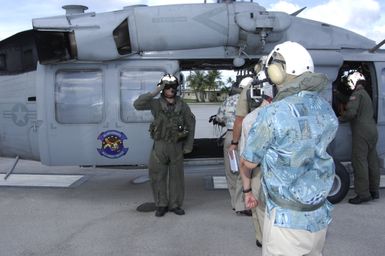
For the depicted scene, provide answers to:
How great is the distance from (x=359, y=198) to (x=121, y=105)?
3.53m

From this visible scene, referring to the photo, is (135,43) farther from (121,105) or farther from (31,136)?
(31,136)

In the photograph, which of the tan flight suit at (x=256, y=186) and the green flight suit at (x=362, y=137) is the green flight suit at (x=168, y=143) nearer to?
the tan flight suit at (x=256, y=186)

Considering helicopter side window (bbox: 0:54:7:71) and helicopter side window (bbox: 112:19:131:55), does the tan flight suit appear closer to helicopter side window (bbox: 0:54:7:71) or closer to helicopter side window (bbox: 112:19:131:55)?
helicopter side window (bbox: 112:19:131:55)

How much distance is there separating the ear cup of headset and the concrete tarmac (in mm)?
2548

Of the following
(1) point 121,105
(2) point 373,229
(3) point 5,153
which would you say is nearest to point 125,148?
(1) point 121,105

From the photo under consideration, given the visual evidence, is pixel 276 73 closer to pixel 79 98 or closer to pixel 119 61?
pixel 119 61

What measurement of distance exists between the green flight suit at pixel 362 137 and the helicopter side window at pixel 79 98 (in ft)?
11.1

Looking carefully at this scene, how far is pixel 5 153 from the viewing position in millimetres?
6914

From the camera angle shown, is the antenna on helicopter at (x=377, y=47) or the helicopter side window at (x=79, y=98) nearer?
the helicopter side window at (x=79, y=98)

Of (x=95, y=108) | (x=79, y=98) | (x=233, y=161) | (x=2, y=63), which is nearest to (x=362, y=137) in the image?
(x=233, y=161)

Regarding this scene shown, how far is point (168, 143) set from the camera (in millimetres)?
5809

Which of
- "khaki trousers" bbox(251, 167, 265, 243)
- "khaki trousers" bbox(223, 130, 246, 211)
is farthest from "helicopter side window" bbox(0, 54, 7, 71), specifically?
"khaki trousers" bbox(251, 167, 265, 243)

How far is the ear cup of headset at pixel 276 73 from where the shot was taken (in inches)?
100

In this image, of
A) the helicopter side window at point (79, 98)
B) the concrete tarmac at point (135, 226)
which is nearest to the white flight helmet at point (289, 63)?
the concrete tarmac at point (135, 226)
